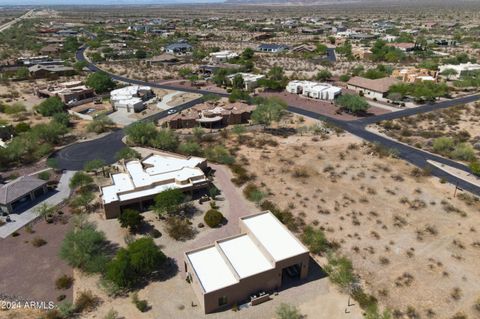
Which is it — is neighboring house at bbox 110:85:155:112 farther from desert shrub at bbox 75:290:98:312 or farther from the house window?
the house window

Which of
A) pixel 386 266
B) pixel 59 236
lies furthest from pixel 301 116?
pixel 59 236

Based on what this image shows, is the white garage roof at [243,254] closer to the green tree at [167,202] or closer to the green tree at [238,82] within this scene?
the green tree at [167,202]

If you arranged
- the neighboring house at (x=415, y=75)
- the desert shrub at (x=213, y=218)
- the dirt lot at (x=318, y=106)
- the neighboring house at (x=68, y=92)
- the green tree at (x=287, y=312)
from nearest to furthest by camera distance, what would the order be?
1. the green tree at (x=287, y=312)
2. the desert shrub at (x=213, y=218)
3. the dirt lot at (x=318, y=106)
4. the neighboring house at (x=68, y=92)
5. the neighboring house at (x=415, y=75)

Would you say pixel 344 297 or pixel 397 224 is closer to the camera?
pixel 344 297

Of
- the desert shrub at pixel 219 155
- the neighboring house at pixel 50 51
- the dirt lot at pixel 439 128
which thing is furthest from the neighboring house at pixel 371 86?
the neighboring house at pixel 50 51

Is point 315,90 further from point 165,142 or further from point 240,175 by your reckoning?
point 240,175

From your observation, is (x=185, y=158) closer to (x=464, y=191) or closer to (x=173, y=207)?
(x=173, y=207)
